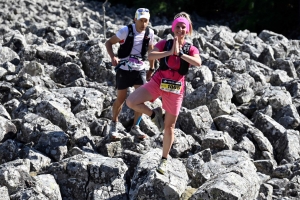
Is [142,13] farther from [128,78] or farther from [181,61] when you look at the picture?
[181,61]

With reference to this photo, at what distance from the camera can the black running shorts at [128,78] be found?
318 inches

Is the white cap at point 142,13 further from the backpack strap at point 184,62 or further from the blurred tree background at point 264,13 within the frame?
the blurred tree background at point 264,13

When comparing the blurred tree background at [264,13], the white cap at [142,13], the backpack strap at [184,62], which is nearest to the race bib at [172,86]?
the backpack strap at [184,62]

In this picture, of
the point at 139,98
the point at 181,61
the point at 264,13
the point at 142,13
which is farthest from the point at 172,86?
the point at 264,13

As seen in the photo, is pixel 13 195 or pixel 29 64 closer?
pixel 13 195

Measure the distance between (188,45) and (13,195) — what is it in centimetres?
260

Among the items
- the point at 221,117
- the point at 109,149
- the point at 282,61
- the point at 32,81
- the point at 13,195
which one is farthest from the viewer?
the point at 282,61

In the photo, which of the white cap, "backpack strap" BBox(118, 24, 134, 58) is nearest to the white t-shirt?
"backpack strap" BBox(118, 24, 134, 58)

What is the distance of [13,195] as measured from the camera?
20.0 feet

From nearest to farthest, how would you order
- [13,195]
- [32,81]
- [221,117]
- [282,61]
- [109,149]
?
[13,195]
[109,149]
[221,117]
[32,81]
[282,61]

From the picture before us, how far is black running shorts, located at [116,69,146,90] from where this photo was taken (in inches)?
318

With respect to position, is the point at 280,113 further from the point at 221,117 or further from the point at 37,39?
the point at 37,39

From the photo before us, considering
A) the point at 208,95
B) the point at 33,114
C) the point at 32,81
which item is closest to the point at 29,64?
the point at 32,81

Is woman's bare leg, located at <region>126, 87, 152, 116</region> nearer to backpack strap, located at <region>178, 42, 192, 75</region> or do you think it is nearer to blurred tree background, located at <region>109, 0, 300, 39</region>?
backpack strap, located at <region>178, 42, 192, 75</region>
